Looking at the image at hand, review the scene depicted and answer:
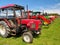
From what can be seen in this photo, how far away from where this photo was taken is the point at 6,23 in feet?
28.1

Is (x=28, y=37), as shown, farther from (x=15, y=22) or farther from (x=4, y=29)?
(x=4, y=29)

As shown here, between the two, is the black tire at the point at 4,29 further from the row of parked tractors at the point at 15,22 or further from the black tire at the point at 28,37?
the black tire at the point at 28,37

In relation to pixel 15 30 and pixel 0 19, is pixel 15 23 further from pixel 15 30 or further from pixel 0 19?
pixel 0 19

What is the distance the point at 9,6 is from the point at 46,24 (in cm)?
820

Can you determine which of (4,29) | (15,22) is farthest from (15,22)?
(4,29)

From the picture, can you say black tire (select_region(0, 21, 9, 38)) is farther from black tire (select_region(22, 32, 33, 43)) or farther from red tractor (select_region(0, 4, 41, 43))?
black tire (select_region(22, 32, 33, 43))

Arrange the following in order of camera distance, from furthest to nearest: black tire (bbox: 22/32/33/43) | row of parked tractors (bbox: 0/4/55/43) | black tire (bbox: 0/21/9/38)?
black tire (bbox: 0/21/9/38) < row of parked tractors (bbox: 0/4/55/43) < black tire (bbox: 22/32/33/43)

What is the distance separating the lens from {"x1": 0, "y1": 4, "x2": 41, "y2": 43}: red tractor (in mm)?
8133

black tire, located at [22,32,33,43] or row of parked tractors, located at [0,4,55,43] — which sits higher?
row of parked tractors, located at [0,4,55,43]

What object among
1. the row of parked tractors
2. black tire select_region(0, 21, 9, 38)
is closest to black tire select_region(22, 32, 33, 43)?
the row of parked tractors

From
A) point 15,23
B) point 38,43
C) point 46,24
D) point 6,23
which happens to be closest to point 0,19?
point 6,23

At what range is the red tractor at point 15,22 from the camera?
8.13 m

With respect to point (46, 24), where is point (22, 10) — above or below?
above

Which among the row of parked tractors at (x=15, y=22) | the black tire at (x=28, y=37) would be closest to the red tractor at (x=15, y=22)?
the row of parked tractors at (x=15, y=22)
